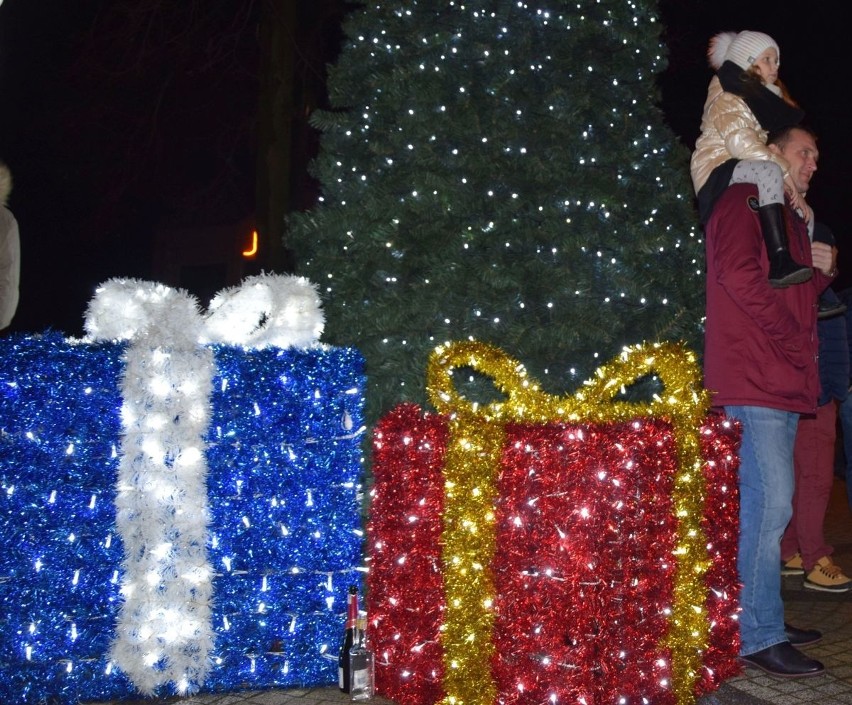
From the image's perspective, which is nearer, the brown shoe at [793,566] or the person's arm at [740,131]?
the person's arm at [740,131]

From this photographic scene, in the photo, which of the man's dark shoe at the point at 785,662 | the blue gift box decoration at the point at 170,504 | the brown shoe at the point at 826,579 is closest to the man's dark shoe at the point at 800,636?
the man's dark shoe at the point at 785,662

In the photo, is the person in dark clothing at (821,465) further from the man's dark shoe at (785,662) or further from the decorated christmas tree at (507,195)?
the man's dark shoe at (785,662)

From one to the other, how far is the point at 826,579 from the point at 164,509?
3.97m

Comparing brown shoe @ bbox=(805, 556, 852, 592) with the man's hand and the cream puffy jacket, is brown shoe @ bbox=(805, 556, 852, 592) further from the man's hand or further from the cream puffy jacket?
the cream puffy jacket

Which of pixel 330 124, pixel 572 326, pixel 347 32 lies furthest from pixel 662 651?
pixel 347 32

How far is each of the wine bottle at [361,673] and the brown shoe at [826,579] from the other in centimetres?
310

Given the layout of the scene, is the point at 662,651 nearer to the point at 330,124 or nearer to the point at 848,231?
the point at 330,124

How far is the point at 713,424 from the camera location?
4035 millimetres

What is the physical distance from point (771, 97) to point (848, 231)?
61.7 feet

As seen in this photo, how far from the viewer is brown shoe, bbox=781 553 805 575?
634cm

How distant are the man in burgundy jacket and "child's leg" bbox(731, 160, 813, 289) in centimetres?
4

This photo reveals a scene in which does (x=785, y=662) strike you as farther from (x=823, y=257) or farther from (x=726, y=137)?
(x=726, y=137)

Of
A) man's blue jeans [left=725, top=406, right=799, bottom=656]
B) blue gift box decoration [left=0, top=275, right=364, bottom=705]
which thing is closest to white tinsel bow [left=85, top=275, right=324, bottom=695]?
Answer: blue gift box decoration [left=0, top=275, right=364, bottom=705]

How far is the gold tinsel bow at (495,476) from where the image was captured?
361 centimetres
